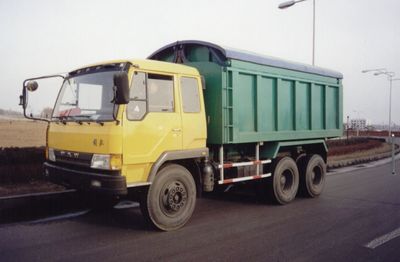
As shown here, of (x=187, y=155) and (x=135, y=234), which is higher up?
(x=187, y=155)

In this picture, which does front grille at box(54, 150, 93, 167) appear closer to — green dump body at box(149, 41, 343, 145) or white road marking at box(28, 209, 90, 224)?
white road marking at box(28, 209, 90, 224)

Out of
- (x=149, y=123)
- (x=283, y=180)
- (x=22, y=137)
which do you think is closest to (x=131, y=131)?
(x=149, y=123)

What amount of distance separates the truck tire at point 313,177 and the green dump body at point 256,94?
647 millimetres

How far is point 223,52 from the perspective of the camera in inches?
259

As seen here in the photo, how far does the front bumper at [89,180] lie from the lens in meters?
5.08

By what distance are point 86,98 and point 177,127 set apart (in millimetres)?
1569

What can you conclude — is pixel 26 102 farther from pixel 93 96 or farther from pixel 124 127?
pixel 124 127

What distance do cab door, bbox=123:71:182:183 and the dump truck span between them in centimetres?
2

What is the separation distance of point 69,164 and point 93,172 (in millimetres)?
670

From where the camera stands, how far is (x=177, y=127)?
593cm

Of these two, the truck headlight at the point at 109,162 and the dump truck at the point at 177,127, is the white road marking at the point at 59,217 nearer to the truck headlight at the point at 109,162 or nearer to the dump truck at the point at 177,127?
the dump truck at the point at 177,127

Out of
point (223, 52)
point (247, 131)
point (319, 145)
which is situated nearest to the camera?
point (223, 52)

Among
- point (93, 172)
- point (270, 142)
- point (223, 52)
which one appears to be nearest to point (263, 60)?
point (223, 52)

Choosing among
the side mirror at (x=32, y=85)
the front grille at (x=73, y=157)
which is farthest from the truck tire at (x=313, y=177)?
the side mirror at (x=32, y=85)
